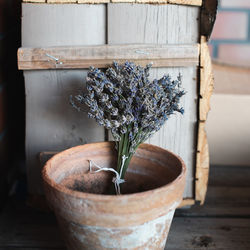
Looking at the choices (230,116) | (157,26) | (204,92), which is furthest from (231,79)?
(157,26)

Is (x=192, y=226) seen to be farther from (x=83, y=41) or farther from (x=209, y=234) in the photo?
(x=83, y=41)

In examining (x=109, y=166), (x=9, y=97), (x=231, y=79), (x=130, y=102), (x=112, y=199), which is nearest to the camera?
(x=112, y=199)

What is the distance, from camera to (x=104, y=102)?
1.13 meters

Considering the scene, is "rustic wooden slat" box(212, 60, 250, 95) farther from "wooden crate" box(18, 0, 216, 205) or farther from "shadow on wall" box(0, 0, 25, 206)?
"shadow on wall" box(0, 0, 25, 206)

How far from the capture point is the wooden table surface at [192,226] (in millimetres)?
1377

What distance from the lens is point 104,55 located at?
1.38 m

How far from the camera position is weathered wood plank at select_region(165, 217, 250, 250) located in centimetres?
137

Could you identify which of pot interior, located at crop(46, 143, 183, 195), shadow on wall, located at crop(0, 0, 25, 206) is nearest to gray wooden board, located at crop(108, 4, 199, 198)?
pot interior, located at crop(46, 143, 183, 195)

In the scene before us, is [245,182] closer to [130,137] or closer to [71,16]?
[130,137]

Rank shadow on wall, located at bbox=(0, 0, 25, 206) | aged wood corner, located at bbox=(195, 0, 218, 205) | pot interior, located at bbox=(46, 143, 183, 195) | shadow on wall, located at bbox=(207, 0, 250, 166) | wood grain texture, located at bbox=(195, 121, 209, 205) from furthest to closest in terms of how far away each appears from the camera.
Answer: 1. shadow on wall, located at bbox=(207, 0, 250, 166)
2. shadow on wall, located at bbox=(0, 0, 25, 206)
3. wood grain texture, located at bbox=(195, 121, 209, 205)
4. aged wood corner, located at bbox=(195, 0, 218, 205)
5. pot interior, located at bbox=(46, 143, 183, 195)

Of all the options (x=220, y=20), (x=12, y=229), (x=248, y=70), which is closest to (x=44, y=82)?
(x=12, y=229)

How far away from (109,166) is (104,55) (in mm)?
388

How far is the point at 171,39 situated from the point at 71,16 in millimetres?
364

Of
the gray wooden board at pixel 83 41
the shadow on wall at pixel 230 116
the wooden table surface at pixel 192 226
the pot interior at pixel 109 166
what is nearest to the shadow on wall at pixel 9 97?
the wooden table surface at pixel 192 226
